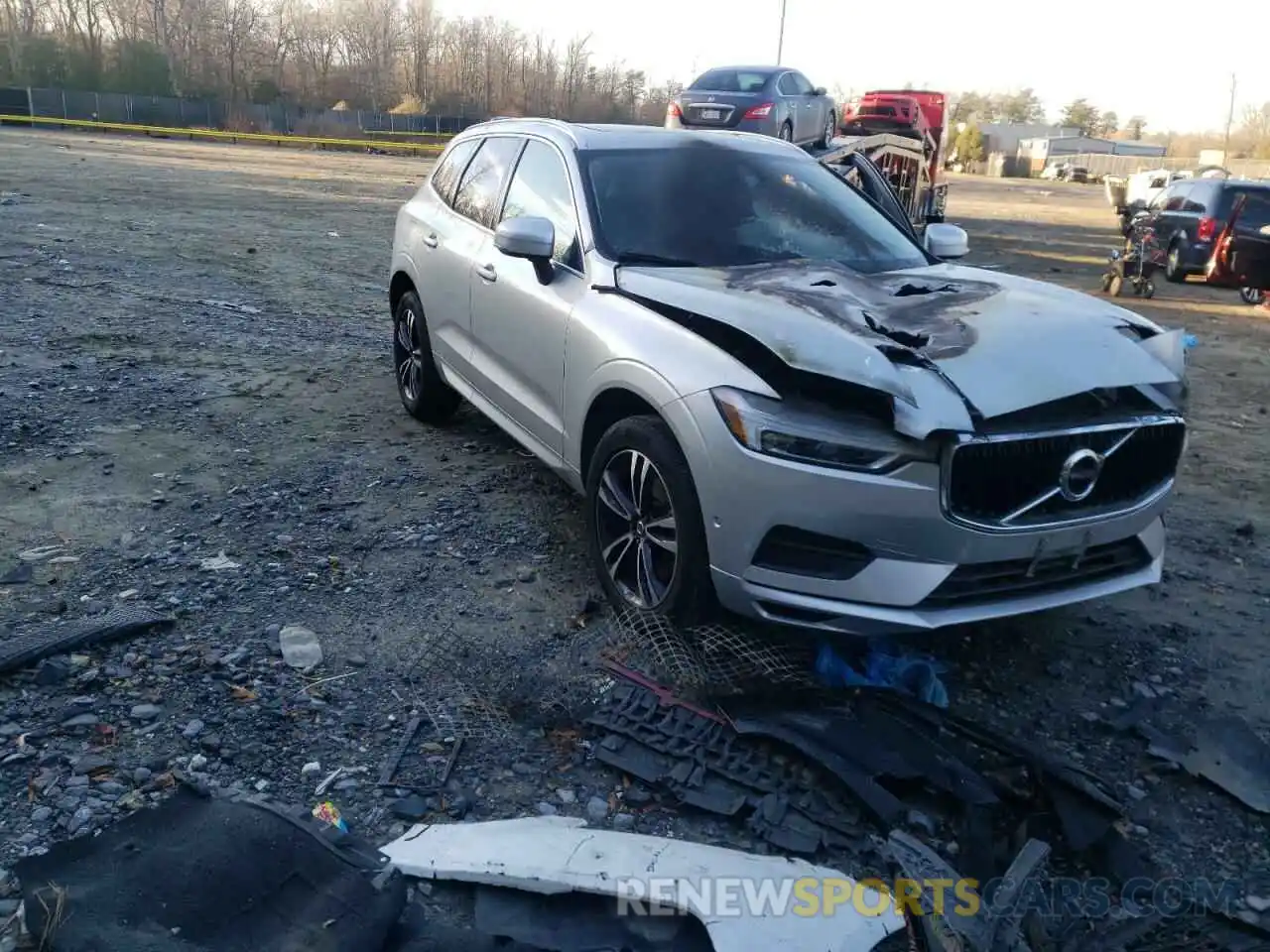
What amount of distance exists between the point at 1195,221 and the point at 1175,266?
76 centimetres

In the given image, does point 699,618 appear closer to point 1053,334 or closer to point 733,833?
point 733,833

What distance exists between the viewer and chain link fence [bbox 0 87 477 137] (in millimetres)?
50156

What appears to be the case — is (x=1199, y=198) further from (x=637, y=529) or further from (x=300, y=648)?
(x=300, y=648)

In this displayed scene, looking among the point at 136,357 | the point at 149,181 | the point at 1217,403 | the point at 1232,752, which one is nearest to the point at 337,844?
the point at 1232,752

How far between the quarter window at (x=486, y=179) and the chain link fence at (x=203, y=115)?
44.9m

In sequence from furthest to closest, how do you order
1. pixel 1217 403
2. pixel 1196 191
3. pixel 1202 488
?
pixel 1196 191
pixel 1217 403
pixel 1202 488

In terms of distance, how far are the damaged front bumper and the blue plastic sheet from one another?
1.13 ft

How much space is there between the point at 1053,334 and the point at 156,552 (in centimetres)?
380

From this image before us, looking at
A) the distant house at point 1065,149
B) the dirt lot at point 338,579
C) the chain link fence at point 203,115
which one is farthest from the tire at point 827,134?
the distant house at point 1065,149

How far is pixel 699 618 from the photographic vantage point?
3732 mm

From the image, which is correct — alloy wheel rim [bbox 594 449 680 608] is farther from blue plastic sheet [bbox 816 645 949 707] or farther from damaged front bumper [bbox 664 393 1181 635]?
blue plastic sheet [bbox 816 645 949 707]

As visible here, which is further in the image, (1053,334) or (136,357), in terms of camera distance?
(136,357)

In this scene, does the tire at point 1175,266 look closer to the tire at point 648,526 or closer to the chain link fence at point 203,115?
the tire at point 648,526

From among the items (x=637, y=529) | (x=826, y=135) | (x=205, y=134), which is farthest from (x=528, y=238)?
(x=205, y=134)
